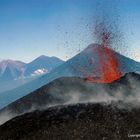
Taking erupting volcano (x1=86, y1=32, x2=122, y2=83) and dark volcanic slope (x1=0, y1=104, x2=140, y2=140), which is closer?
dark volcanic slope (x1=0, y1=104, x2=140, y2=140)

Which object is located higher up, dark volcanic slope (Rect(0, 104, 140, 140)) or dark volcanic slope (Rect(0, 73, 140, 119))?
dark volcanic slope (Rect(0, 104, 140, 140))

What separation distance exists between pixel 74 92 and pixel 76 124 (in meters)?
25.3

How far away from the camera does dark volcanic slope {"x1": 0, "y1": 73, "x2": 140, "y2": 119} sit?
72.3m

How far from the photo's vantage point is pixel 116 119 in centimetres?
5381

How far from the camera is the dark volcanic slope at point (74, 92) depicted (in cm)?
7231

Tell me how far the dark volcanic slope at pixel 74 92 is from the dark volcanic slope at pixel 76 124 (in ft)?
30.0

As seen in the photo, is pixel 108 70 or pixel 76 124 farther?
pixel 108 70

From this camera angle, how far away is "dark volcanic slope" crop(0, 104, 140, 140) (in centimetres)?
4803

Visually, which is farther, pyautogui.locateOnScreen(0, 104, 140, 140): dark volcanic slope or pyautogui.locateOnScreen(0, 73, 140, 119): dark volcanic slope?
pyautogui.locateOnScreen(0, 73, 140, 119): dark volcanic slope

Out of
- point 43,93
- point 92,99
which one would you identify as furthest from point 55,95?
point 92,99

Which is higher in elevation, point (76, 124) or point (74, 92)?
point (76, 124)

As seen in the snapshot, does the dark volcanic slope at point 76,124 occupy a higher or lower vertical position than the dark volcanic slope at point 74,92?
higher

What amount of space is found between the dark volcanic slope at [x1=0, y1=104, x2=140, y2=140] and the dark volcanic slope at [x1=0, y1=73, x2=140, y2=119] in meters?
9.14

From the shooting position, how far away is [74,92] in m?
78.2
